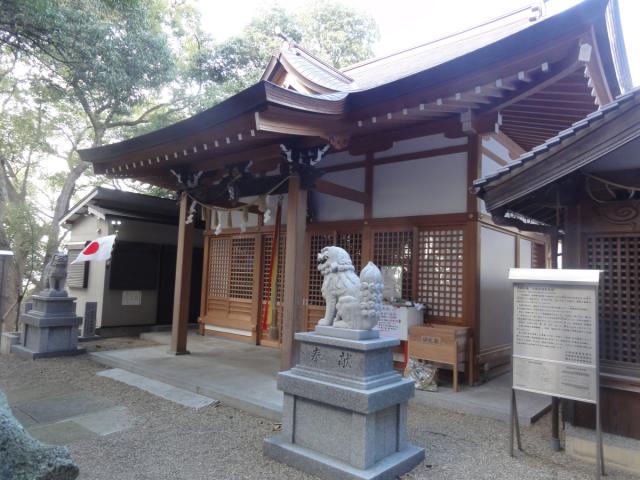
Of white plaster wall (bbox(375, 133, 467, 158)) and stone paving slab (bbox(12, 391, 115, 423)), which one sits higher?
white plaster wall (bbox(375, 133, 467, 158))

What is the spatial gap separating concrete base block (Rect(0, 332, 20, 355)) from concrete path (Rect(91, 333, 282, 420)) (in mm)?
2055

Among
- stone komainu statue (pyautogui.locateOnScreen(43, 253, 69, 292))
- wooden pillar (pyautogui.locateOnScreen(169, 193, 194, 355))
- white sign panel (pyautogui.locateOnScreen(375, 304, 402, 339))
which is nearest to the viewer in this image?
white sign panel (pyautogui.locateOnScreen(375, 304, 402, 339))

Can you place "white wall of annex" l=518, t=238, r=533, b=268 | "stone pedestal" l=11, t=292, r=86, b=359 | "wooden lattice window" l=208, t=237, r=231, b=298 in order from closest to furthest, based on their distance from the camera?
"white wall of annex" l=518, t=238, r=533, b=268 → "stone pedestal" l=11, t=292, r=86, b=359 → "wooden lattice window" l=208, t=237, r=231, b=298

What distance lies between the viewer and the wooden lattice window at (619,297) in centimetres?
351

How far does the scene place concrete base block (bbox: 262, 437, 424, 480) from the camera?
3072 mm

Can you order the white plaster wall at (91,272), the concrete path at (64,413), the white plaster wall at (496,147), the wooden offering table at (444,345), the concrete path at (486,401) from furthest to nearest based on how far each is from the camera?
the white plaster wall at (91,272) < the white plaster wall at (496,147) < the wooden offering table at (444,345) < the concrete path at (486,401) < the concrete path at (64,413)

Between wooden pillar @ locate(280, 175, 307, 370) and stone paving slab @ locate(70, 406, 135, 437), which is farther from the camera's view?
wooden pillar @ locate(280, 175, 307, 370)

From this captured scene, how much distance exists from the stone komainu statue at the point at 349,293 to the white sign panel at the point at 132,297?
26.5 feet

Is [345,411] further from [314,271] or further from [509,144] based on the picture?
[509,144]

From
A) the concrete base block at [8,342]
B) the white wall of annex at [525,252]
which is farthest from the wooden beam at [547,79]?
the concrete base block at [8,342]

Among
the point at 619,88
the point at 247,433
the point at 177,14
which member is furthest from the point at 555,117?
the point at 177,14

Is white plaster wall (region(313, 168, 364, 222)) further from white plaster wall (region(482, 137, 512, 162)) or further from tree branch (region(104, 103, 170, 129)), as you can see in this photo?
A: tree branch (region(104, 103, 170, 129))

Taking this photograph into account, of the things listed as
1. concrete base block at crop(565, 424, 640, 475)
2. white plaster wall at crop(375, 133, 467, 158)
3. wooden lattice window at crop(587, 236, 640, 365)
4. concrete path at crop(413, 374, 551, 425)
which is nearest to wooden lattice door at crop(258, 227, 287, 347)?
white plaster wall at crop(375, 133, 467, 158)

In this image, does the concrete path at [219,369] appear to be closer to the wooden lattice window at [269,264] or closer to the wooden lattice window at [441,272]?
the wooden lattice window at [269,264]
